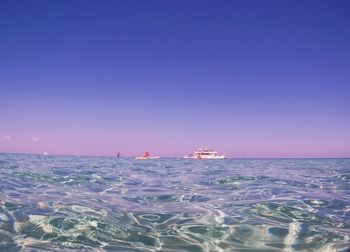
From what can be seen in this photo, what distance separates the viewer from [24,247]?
3.36 metres

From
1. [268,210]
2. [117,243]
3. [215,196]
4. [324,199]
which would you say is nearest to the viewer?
[117,243]

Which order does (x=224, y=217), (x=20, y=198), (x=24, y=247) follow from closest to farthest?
(x=24, y=247) → (x=224, y=217) → (x=20, y=198)

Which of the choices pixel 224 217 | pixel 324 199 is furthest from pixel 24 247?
pixel 324 199

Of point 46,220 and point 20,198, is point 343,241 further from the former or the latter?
point 20,198

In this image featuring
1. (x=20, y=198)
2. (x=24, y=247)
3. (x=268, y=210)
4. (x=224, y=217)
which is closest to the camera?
(x=24, y=247)

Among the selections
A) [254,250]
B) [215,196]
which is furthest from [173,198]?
[254,250]

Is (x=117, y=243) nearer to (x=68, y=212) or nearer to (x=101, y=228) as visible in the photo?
→ (x=101, y=228)

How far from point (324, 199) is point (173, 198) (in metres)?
3.39

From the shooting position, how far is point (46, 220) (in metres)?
4.39

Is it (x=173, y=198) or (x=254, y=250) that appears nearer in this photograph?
(x=254, y=250)

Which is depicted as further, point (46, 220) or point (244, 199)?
point (244, 199)

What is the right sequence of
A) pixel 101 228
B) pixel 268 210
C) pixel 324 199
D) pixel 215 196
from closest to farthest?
pixel 101 228 < pixel 268 210 < pixel 324 199 < pixel 215 196

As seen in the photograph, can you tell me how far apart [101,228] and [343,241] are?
3157mm

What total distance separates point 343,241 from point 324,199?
3246 millimetres
